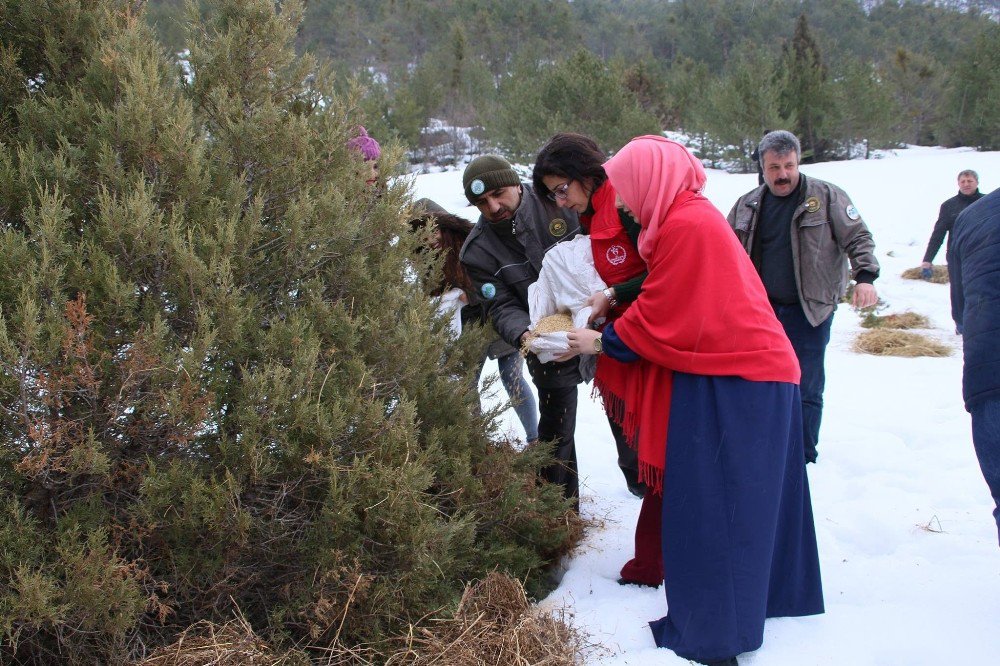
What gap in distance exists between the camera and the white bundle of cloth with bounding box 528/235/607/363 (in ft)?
10.0

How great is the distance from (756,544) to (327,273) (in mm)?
1792

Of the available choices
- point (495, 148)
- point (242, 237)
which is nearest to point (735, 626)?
point (242, 237)

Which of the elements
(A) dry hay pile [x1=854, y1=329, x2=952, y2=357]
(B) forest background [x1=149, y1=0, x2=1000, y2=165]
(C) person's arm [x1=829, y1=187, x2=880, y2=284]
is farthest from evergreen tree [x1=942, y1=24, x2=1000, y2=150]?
(C) person's arm [x1=829, y1=187, x2=880, y2=284]

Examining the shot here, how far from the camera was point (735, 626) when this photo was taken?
2639 millimetres

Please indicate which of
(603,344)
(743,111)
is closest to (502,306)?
(603,344)

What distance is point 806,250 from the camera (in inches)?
176

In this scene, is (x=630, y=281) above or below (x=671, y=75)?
below

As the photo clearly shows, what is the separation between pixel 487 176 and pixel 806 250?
6.83 feet

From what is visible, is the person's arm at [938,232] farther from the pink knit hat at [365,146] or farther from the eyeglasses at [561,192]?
the pink knit hat at [365,146]

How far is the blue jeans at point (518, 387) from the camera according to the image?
4195 millimetres

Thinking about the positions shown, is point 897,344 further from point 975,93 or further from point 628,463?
point 975,93

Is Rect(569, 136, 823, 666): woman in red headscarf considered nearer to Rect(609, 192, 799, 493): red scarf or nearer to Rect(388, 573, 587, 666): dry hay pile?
Rect(609, 192, 799, 493): red scarf

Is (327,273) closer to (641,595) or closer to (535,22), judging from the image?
(641,595)

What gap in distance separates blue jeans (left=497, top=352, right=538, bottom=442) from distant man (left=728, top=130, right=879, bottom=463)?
1609 millimetres
